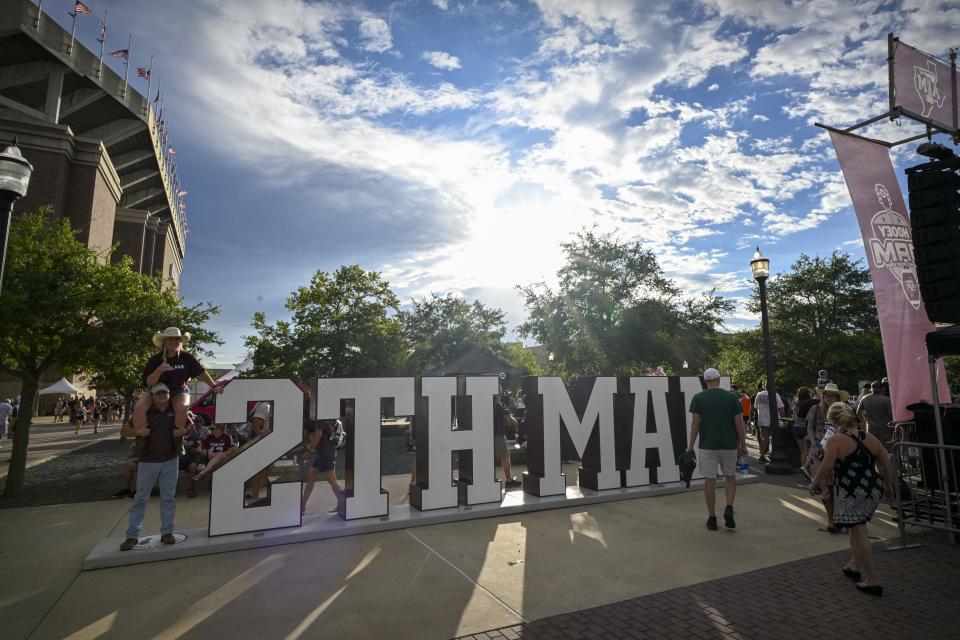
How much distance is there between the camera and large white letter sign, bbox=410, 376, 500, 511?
705 cm

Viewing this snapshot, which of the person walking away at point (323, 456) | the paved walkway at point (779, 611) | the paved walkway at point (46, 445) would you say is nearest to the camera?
the paved walkway at point (779, 611)

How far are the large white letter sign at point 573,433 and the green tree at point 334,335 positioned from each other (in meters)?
17.6

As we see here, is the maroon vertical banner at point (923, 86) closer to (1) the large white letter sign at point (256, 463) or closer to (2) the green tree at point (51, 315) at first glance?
(1) the large white letter sign at point (256, 463)

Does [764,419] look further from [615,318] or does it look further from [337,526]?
[615,318]

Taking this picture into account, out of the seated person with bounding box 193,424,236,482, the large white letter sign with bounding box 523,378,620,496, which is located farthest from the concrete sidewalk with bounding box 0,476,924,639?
the seated person with bounding box 193,424,236,482

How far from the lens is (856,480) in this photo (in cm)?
452

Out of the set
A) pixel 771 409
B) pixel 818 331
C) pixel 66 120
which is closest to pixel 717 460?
pixel 771 409

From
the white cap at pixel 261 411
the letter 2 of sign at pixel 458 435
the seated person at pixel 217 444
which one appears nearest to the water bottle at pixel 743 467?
the letter 2 of sign at pixel 458 435

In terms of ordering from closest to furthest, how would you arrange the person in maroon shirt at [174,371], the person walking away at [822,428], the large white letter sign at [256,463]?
the person in maroon shirt at [174,371] < the large white letter sign at [256,463] < the person walking away at [822,428]

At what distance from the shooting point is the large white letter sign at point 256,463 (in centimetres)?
582

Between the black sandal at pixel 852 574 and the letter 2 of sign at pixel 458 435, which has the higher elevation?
the letter 2 of sign at pixel 458 435

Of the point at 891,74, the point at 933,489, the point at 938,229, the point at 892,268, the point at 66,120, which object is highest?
the point at 66,120

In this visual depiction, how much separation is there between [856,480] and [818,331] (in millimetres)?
36160

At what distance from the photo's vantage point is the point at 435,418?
7.16 m
